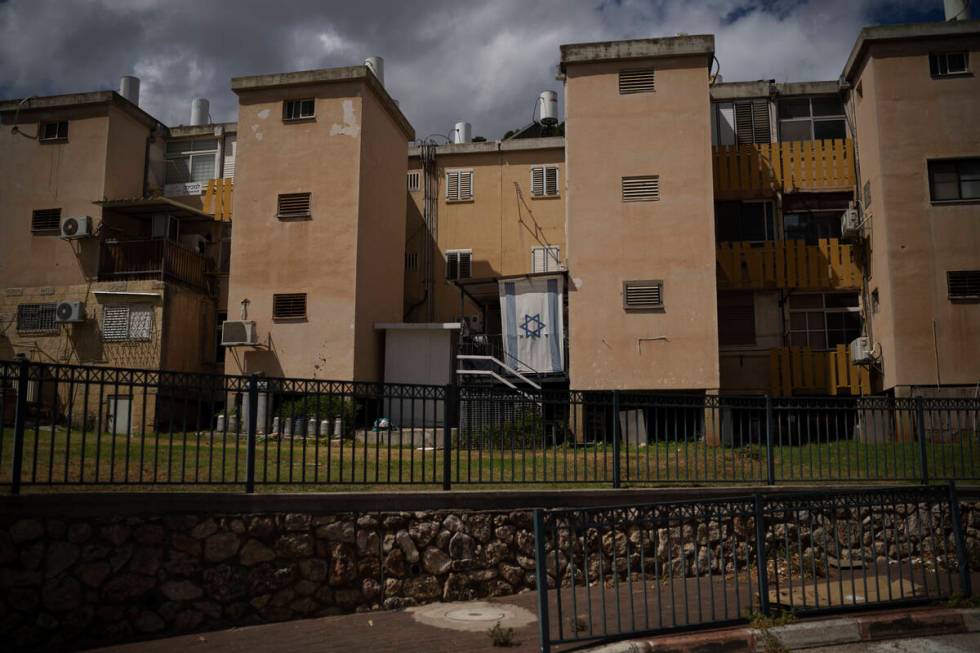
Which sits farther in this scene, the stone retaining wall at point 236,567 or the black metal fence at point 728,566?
the stone retaining wall at point 236,567

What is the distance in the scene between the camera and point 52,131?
25.0 meters

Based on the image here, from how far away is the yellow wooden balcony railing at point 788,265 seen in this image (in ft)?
74.1

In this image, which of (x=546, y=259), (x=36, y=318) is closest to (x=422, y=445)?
(x=546, y=259)

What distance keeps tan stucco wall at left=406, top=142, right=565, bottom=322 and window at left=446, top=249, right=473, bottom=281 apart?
0.15m

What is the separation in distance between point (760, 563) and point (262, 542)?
17.3ft

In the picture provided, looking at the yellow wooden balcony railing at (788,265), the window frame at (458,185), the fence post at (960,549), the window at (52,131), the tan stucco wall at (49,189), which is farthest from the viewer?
the window frame at (458,185)

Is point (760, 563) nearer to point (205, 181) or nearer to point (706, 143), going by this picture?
point (706, 143)

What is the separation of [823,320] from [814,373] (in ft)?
6.40

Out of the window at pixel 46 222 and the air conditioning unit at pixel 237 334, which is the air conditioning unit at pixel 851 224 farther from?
the window at pixel 46 222

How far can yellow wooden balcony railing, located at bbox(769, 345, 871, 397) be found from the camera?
2173cm

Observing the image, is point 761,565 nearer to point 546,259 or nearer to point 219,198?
point 546,259

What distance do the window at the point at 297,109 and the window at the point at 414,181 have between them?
533cm

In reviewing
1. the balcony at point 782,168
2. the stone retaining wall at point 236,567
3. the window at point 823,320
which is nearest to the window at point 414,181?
the balcony at point 782,168

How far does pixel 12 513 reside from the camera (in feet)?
25.9
